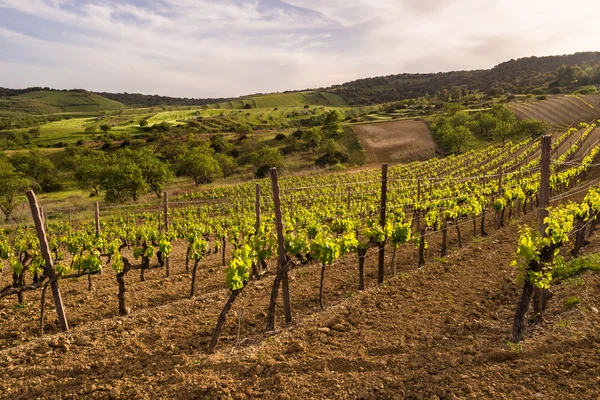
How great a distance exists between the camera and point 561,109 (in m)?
68.2

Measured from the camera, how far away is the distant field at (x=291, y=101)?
489ft

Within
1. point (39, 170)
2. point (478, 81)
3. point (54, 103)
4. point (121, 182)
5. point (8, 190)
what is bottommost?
point (8, 190)

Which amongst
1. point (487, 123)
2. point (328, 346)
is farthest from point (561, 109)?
point (328, 346)

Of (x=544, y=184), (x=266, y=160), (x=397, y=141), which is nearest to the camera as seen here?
(x=544, y=184)

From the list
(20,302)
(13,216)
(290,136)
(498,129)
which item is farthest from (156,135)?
(20,302)

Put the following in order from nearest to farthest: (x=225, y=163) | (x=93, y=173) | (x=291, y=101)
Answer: (x=93, y=173)
(x=225, y=163)
(x=291, y=101)

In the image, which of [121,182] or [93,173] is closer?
[121,182]

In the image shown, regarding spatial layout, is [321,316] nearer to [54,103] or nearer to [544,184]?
[544,184]

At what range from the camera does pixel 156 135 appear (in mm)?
74312

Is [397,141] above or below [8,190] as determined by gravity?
above

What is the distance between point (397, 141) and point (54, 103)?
566ft

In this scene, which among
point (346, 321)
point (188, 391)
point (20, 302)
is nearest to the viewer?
point (188, 391)

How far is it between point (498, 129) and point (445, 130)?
7.57m

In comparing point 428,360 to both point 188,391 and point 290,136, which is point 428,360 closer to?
point 188,391
